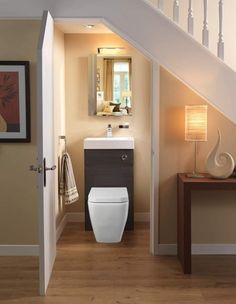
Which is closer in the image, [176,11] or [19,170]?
[176,11]

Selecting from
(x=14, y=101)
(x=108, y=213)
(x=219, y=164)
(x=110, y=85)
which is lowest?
(x=108, y=213)

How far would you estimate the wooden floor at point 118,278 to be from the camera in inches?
123

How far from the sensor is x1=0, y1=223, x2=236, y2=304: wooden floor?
311 centimetres

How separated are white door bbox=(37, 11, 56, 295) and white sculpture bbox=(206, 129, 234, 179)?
125 cm

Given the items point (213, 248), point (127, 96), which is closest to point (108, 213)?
point (213, 248)

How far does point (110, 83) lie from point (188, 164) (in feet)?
5.01

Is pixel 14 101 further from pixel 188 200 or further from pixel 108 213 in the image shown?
pixel 188 200

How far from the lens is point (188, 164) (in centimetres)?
399

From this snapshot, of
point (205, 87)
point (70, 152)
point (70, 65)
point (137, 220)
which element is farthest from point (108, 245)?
point (70, 65)

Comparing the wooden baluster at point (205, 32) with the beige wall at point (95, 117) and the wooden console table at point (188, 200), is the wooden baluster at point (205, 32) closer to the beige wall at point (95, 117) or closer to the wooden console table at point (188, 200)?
the wooden console table at point (188, 200)

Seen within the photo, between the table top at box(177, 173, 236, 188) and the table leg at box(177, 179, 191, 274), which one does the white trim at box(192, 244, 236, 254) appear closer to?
the table leg at box(177, 179, 191, 274)

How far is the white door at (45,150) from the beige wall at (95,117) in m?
1.49

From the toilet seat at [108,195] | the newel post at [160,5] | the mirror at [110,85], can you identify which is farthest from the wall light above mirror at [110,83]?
the newel post at [160,5]

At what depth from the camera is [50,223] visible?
3.47 metres
